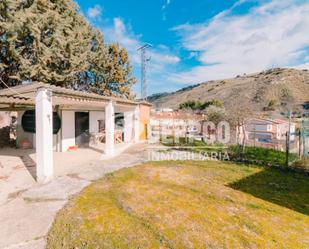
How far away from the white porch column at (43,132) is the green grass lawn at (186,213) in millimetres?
1750

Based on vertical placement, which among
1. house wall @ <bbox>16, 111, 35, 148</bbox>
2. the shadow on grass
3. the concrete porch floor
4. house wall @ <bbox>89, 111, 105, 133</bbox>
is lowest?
the shadow on grass

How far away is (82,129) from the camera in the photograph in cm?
1430

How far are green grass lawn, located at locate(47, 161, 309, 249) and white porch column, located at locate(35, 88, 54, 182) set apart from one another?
1.75 metres

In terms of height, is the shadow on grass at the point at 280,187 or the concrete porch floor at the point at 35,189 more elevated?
the concrete porch floor at the point at 35,189

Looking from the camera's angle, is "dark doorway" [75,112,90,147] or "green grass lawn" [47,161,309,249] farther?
"dark doorway" [75,112,90,147]

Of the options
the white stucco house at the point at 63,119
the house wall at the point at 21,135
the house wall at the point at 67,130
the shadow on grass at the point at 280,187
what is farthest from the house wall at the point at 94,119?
the shadow on grass at the point at 280,187

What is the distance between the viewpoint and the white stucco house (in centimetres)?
668

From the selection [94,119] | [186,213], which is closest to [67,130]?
[94,119]

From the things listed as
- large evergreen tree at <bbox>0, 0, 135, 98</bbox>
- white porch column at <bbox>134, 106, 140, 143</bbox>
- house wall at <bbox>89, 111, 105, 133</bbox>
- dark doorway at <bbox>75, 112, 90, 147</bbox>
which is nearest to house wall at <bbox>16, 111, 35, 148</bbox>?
dark doorway at <bbox>75, 112, 90, 147</bbox>

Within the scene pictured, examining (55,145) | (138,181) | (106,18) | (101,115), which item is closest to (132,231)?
(138,181)

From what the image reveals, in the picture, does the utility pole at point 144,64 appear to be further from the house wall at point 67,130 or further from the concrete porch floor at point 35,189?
the concrete porch floor at point 35,189

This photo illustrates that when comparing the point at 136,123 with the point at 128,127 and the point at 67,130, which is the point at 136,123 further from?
the point at 67,130

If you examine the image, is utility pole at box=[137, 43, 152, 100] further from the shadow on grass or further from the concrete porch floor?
the shadow on grass

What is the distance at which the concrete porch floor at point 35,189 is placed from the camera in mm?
3959
